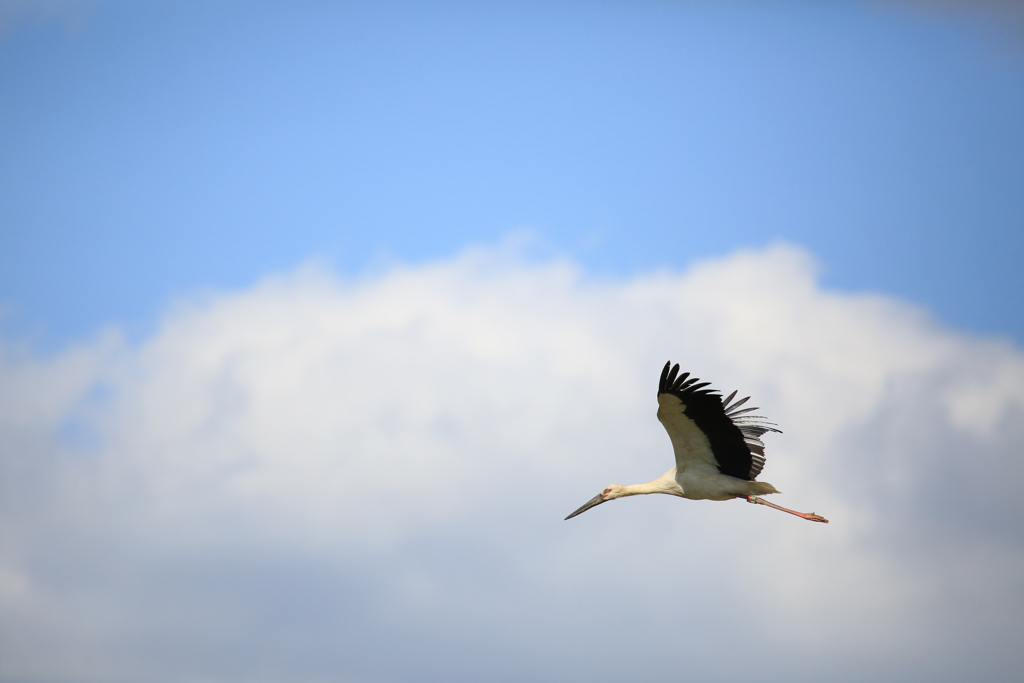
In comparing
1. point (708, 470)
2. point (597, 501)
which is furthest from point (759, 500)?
point (597, 501)

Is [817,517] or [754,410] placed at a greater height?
[754,410]

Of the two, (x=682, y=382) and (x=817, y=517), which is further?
(x=817, y=517)

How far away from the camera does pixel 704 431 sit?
29.0 meters

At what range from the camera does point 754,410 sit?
32.4 metres

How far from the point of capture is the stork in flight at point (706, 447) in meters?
28.1

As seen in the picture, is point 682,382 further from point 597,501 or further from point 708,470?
point 597,501

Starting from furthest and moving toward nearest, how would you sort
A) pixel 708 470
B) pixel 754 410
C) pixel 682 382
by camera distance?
pixel 754 410
pixel 708 470
pixel 682 382

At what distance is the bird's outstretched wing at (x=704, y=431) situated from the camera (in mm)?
27938

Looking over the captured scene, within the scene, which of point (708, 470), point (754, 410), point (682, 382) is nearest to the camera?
point (682, 382)

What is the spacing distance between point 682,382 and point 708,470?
10.4 ft

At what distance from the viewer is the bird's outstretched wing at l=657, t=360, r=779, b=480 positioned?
2794cm

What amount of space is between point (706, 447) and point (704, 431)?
2.36 feet

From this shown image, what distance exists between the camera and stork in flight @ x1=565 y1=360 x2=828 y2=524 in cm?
2809

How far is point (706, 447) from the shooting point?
97.1 feet
